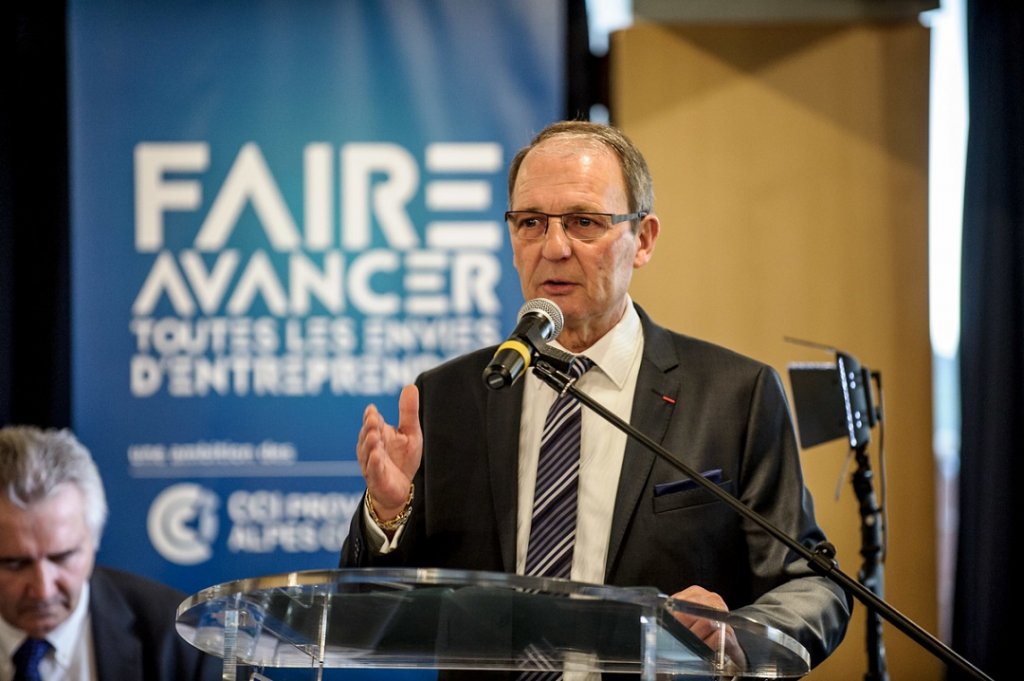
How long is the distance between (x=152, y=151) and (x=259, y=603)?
9.58 feet

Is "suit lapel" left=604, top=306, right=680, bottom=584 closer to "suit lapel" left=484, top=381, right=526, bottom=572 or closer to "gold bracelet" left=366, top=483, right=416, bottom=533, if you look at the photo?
"suit lapel" left=484, top=381, right=526, bottom=572

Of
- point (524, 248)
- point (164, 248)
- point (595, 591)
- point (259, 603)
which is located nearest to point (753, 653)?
point (595, 591)

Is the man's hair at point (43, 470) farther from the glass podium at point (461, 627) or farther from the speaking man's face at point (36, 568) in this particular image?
the glass podium at point (461, 627)

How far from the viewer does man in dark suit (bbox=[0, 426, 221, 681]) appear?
117 inches

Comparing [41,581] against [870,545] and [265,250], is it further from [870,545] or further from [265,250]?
[870,545]

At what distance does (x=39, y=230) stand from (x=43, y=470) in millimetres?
1709

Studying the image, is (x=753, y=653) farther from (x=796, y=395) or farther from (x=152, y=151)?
(x=152, y=151)

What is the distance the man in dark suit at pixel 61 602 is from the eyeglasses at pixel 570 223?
4.53ft

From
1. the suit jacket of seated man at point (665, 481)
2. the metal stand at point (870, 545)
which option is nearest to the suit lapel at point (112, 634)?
the suit jacket of seated man at point (665, 481)

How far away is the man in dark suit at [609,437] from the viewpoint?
88.3 inches

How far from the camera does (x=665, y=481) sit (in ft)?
7.48

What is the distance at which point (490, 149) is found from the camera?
4180mm

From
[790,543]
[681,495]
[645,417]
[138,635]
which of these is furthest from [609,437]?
[138,635]

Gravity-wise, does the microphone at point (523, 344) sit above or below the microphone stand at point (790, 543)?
above
